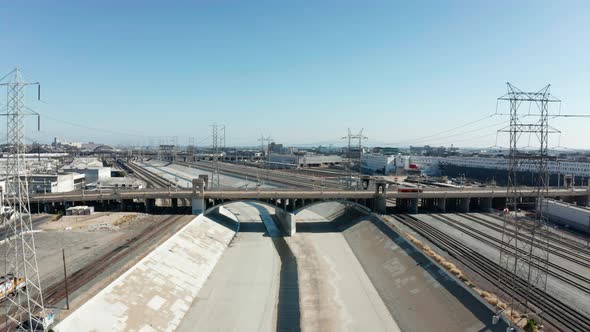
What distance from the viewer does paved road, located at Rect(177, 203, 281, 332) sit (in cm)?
3075

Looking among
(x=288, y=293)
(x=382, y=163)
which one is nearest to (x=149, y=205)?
(x=288, y=293)

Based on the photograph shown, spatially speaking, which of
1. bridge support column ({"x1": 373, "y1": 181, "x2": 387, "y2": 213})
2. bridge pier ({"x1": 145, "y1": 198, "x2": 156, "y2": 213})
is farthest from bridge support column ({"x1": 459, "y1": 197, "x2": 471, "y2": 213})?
bridge pier ({"x1": 145, "y1": 198, "x2": 156, "y2": 213})

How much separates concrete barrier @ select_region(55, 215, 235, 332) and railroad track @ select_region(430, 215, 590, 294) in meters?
29.1

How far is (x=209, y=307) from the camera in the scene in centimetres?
3344

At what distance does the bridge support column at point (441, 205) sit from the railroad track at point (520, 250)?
181 inches

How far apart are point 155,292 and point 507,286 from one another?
31131 millimetres

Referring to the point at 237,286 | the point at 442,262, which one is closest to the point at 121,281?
the point at 237,286

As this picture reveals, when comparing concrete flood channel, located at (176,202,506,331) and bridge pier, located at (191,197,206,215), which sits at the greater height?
bridge pier, located at (191,197,206,215)

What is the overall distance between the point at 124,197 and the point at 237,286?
3508 centimetres

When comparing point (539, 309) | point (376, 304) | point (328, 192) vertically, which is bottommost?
point (376, 304)

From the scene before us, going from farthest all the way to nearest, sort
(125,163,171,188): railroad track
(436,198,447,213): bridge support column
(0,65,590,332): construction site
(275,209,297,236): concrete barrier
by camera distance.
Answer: (125,163,171,188): railroad track, (436,198,447,213): bridge support column, (275,209,297,236): concrete barrier, (0,65,590,332): construction site

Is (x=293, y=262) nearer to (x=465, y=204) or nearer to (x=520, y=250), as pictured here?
(x=520, y=250)

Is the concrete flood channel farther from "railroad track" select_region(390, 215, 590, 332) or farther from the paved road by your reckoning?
"railroad track" select_region(390, 215, 590, 332)

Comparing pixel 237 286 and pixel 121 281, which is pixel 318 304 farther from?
pixel 121 281
